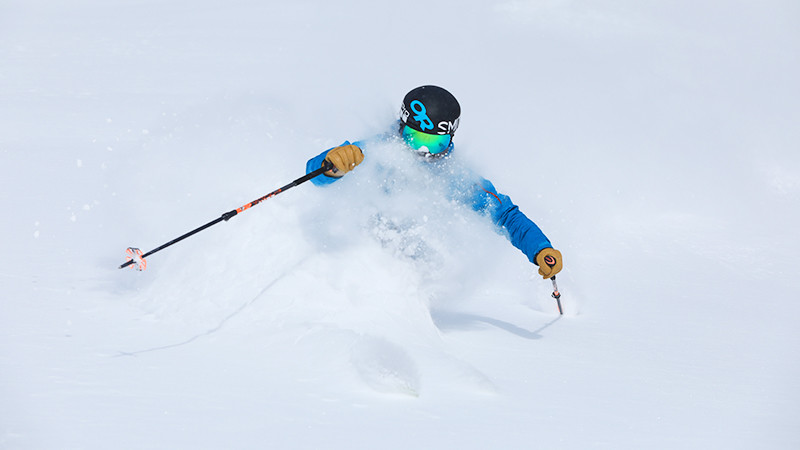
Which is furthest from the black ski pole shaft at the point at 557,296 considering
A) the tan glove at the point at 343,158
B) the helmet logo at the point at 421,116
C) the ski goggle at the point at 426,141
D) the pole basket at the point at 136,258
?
the pole basket at the point at 136,258

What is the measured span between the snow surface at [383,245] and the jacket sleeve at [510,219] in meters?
0.21

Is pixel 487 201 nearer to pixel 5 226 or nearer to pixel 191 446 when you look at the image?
pixel 191 446

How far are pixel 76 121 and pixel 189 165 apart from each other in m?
2.54

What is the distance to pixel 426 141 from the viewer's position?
12.9ft

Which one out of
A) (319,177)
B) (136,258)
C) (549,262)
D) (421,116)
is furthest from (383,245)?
(136,258)

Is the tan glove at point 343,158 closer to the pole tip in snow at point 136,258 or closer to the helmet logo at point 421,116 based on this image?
the helmet logo at point 421,116

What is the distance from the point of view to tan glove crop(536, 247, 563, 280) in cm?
382

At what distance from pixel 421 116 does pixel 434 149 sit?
254 millimetres

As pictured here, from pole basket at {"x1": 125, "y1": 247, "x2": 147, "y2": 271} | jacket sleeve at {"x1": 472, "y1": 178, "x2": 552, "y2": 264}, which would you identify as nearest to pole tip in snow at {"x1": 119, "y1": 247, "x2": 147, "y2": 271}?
pole basket at {"x1": 125, "y1": 247, "x2": 147, "y2": 271}

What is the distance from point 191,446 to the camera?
203cm

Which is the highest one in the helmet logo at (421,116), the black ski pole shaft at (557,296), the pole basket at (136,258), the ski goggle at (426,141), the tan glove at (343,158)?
the helmet logo at (421,116)

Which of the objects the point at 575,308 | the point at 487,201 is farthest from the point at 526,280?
the point at 487,201

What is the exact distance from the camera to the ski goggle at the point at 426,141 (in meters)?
3.92

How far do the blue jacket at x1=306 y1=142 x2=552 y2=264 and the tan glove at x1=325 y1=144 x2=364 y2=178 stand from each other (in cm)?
30
